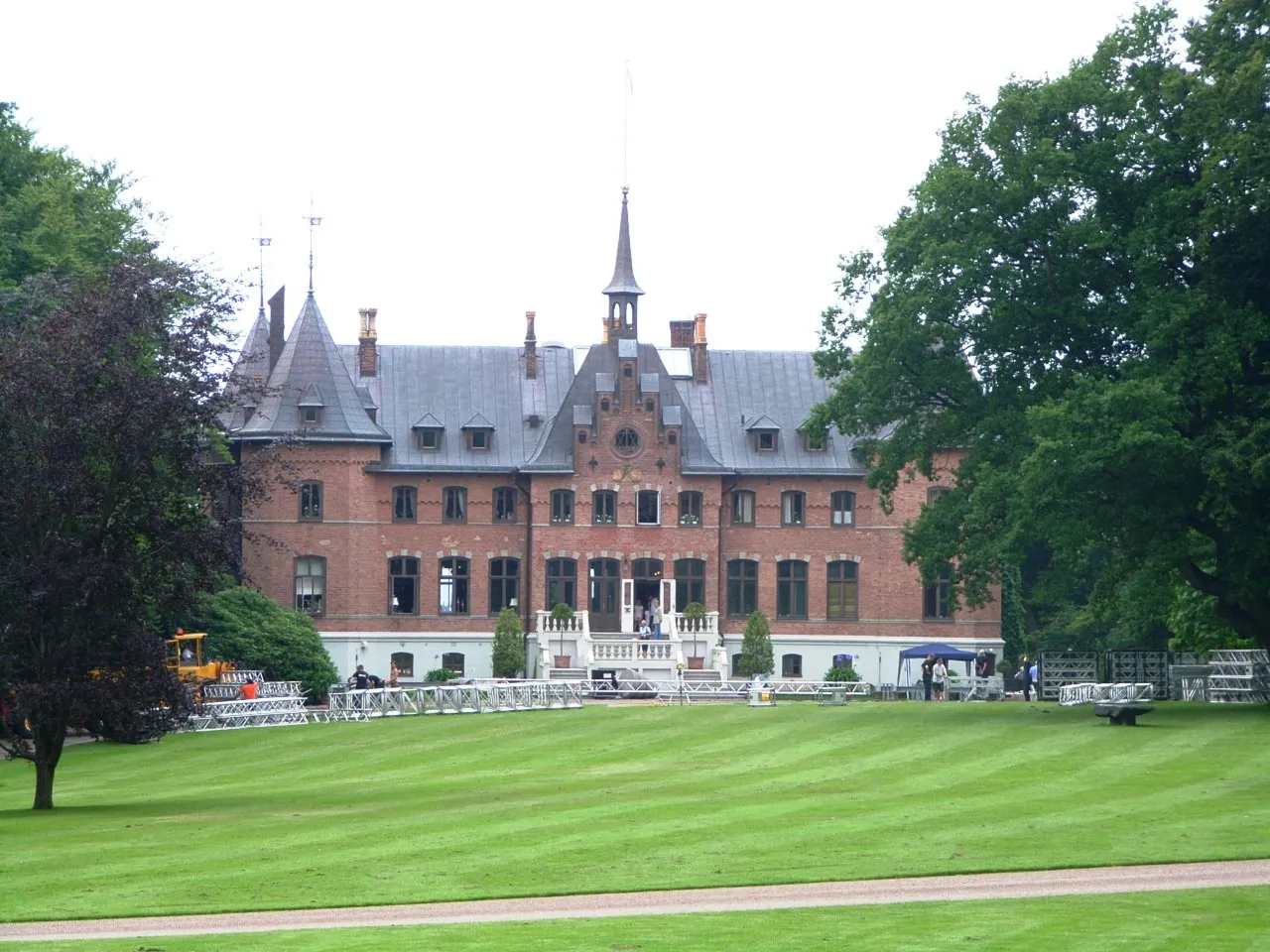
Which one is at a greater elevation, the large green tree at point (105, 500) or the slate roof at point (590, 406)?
the slate roof at point (590, 406)

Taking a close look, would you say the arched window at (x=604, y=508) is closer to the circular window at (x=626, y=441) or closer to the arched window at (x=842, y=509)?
the circular window at (x=626, y=441)

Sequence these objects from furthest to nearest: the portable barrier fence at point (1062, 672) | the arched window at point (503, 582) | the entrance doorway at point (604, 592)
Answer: the arched window at point (503, 582) < the entrance doorway at point (604, 592) < the portable barrier fence at point (1062, 672)

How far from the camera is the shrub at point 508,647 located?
63.3m

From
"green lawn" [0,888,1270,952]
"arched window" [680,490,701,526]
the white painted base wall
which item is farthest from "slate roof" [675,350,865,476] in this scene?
"green lawn" [0,888,1270,952]

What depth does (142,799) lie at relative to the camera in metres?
30.4

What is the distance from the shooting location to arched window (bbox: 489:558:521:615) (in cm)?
6675

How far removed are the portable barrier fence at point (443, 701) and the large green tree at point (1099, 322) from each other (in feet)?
34.2

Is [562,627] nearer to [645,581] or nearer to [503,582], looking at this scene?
[503,582]

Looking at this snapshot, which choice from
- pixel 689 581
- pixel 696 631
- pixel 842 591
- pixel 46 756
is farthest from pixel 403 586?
pixel 46 756

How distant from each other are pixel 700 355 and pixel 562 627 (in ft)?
39.7

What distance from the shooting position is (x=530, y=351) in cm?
7006

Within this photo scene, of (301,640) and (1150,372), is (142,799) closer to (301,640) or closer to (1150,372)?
(1150,372)

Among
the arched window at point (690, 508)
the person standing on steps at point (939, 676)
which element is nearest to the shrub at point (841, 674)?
the person standing on steps at point (939, 676)

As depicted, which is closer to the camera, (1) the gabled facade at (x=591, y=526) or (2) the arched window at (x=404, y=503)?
(1) the gabled facade at (x=591, y=526)
